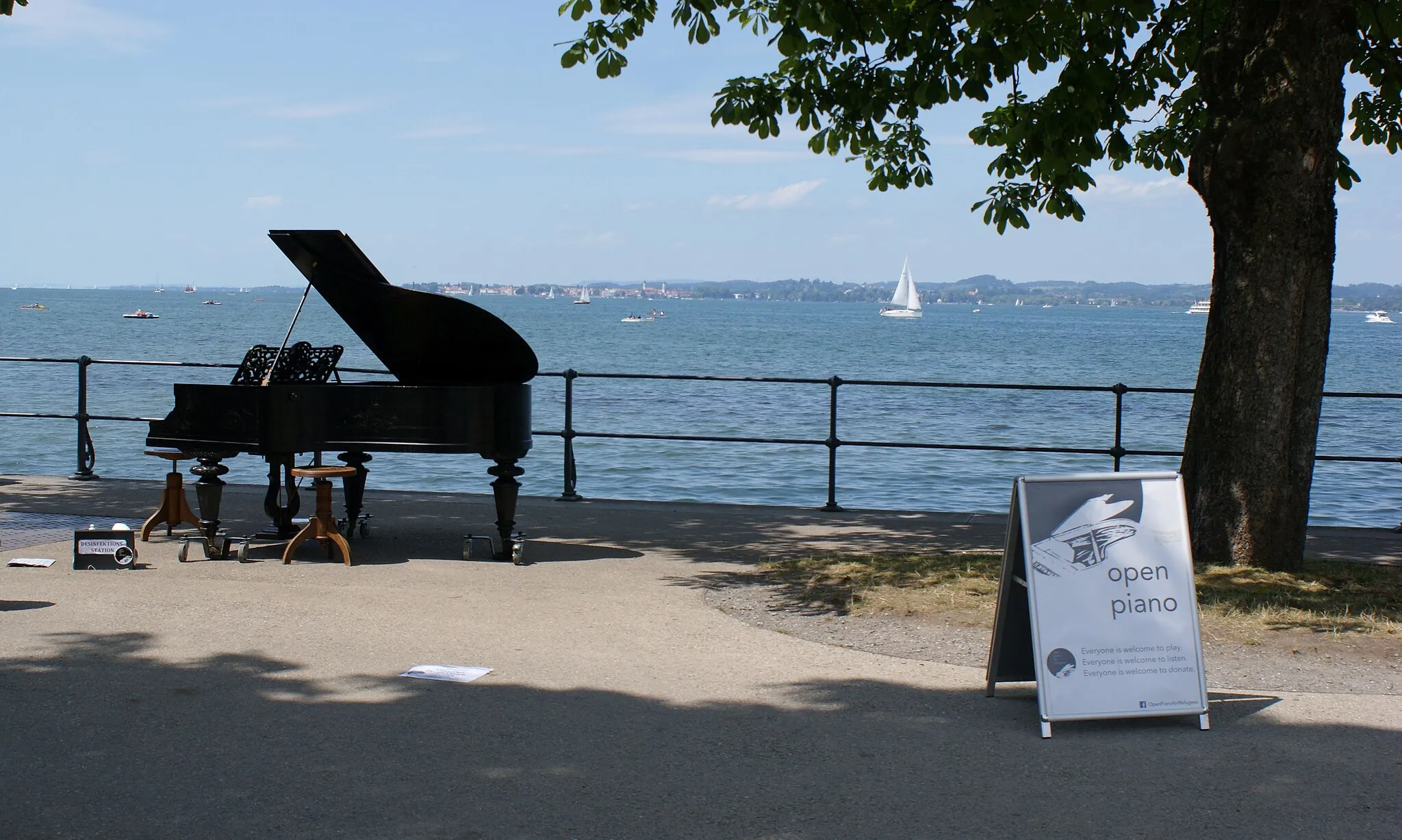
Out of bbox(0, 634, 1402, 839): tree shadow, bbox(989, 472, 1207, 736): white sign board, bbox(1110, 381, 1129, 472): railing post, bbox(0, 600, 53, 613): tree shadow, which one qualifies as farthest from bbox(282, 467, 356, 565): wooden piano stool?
bbox(1110, 381, 1129, 472): railing post

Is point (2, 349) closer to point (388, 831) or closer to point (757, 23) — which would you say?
point (757, 23)

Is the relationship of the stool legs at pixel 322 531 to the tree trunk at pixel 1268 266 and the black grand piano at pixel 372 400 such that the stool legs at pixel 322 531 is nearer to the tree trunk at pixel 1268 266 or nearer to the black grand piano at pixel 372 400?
the black grand piano at pixel 372 400

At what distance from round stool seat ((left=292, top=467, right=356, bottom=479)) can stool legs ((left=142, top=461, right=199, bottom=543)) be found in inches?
44.9

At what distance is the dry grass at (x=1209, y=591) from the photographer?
23.6 feet

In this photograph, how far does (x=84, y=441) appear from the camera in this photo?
531 inches

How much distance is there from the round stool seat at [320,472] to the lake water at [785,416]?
472 inches

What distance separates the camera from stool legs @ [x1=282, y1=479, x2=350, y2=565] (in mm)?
9086

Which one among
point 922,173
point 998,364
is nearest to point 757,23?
point 922,173

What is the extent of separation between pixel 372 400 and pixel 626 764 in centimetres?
466

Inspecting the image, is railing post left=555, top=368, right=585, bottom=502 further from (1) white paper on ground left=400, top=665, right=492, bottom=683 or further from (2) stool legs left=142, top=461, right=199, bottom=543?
(1) white paper on ground left=400, top=665, right=492, bottom=683

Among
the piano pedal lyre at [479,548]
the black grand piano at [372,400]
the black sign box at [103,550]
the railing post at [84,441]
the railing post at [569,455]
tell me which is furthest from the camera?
the railing post at [84,441]

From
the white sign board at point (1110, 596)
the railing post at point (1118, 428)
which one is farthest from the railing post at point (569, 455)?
the white sign board at point (1110, 596)

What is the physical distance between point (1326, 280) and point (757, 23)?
216 inches

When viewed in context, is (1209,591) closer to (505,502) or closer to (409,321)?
(505,502)
